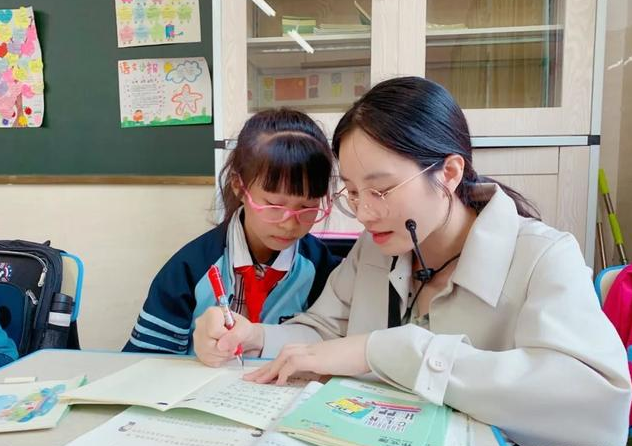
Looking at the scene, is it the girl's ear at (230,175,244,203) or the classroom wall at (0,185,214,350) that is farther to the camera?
the classroom wall at (0,185,214,350)

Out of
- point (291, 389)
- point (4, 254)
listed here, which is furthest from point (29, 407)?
point (4, 254)

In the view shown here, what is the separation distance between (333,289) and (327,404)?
1.31ft

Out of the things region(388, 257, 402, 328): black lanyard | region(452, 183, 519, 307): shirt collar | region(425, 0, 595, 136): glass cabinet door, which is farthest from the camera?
region(425, 0, 595, 136): glass cabinet door

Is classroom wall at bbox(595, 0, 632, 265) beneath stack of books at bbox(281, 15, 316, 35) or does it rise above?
beneath

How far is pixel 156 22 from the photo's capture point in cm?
187

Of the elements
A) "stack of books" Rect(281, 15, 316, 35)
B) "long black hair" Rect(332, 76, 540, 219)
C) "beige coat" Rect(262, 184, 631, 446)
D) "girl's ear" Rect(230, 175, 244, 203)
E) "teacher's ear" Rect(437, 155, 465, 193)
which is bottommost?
"beige coat" Rect(262, 184, 631, 446)

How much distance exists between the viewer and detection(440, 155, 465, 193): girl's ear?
79cm

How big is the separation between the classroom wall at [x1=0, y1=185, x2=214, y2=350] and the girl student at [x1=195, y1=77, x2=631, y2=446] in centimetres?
117

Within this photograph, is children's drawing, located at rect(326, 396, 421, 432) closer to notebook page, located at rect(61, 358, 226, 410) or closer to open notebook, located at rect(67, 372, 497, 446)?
open notebook, located at rect(67, 372, 497, 446)

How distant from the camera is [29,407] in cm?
61

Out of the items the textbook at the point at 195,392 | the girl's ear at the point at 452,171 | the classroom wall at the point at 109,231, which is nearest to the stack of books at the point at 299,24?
the classroom wall at the point at 109,231

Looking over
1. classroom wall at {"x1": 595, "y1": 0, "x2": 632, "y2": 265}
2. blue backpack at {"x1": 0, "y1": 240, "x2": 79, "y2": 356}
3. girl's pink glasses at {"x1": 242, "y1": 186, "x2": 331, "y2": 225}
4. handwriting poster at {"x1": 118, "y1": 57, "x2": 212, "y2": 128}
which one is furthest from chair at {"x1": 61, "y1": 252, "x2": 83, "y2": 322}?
classroom wall at {"x1": 595, "y1": 0, "x2": 632, "y2": 265}

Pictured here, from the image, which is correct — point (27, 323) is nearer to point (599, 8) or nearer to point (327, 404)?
point (327, 404)

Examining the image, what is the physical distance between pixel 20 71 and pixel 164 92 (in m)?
0.62
